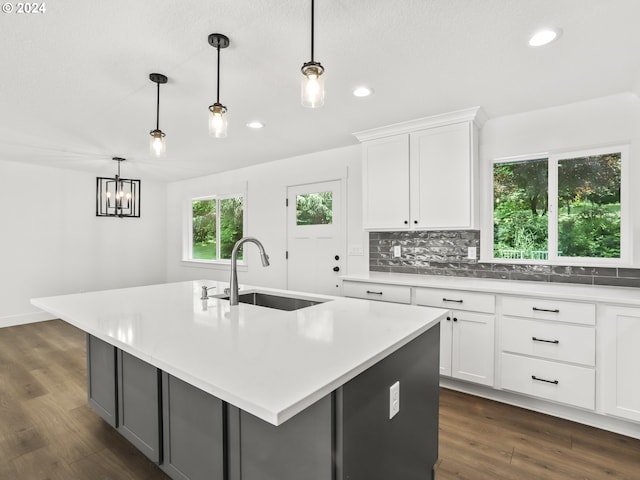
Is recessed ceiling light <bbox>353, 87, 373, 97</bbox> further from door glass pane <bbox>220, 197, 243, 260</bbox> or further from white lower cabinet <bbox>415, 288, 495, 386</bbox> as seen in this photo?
door glass pane <bbox>220, 197, 243, 260</bbox>

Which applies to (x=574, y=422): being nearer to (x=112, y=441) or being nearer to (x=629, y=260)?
(x=629, y=260)

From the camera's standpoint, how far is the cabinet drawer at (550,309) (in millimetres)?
2289

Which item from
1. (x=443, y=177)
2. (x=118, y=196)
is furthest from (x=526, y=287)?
(x=118, y=196)

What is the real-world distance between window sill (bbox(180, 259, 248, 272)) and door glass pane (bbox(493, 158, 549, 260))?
3.50 metres

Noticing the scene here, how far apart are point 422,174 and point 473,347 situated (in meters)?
1.52

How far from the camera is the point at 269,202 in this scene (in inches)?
194

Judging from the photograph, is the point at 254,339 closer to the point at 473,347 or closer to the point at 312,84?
the point at 312,84

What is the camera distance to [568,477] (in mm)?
1844

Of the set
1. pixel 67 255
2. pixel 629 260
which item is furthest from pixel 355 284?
pixel 67 255

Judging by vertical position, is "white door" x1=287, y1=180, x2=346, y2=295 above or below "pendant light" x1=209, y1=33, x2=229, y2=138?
below

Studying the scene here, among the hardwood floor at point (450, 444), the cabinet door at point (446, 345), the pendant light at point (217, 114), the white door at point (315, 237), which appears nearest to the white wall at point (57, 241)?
the hardwood floor at point (450, 444)

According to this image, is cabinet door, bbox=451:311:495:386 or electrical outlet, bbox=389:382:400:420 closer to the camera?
electrical outlet, bbox=389:382:400:420

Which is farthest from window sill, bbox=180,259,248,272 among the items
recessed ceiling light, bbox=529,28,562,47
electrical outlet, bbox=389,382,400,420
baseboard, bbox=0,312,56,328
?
recessed ceiling light, bbox=529,28,562,47

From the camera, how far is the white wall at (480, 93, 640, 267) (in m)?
2.58
